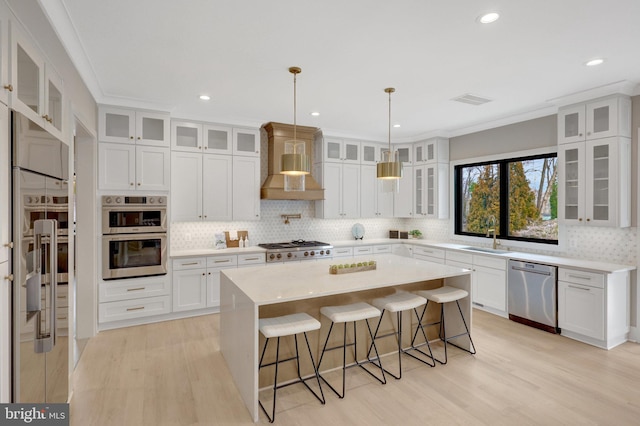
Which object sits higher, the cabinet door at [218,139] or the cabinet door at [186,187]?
the cabinet door at [218,139]

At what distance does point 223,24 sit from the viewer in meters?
2.47

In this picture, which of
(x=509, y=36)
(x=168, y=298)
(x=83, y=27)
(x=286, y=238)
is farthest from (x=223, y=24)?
(x=286, y=238)

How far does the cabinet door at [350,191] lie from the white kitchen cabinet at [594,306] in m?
3.21

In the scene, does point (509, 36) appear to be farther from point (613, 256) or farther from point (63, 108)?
point (63, 108)

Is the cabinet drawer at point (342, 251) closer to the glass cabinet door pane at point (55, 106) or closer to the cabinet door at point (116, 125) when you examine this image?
the cabinet door at point (116, 125)

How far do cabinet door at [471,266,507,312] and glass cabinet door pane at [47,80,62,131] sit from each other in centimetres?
504

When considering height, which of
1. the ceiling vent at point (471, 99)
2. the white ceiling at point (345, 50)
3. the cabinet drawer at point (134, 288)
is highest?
the ceiling vent at point (471, 99)

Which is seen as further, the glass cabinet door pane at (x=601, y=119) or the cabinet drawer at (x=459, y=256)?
the cabinet drawer at (x=459, y=256)

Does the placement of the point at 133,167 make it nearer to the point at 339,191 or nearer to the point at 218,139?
the point at 218,139

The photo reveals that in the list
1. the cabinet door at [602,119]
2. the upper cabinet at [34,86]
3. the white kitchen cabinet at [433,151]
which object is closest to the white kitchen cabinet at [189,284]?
the upper cabinet at [34,86]

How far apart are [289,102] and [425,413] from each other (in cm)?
354

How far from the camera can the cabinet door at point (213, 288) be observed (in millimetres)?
4805

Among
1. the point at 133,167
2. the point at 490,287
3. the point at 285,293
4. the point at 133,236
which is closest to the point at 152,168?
the point at 133,167

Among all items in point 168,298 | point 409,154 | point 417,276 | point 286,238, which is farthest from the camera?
point 409,154
